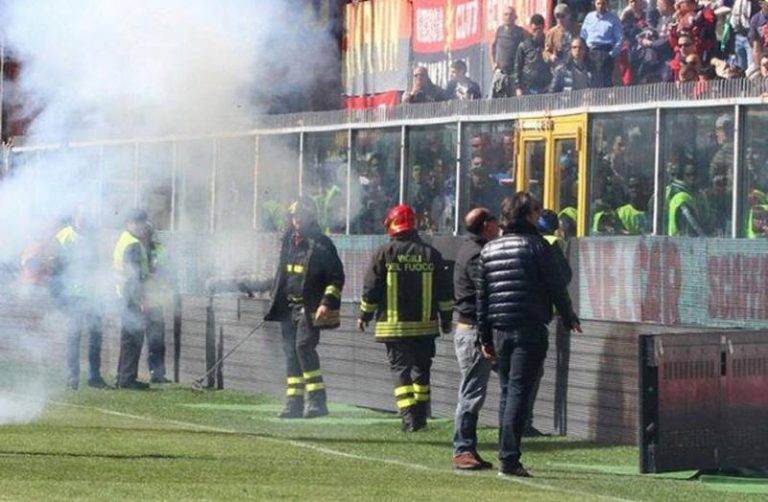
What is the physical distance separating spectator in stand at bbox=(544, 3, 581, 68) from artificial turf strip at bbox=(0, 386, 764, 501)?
442cm

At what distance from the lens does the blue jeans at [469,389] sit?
14.1m

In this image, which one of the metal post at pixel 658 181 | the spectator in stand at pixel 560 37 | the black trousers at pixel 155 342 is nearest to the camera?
the metal post at pixel 658 181

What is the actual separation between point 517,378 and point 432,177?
24.3 ft

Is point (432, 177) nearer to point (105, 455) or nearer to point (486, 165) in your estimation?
point (486, 165)

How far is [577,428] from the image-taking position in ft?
54.3

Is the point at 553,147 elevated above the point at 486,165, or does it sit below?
above

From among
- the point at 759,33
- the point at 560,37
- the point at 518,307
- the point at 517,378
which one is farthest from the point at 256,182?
the point at 517,378

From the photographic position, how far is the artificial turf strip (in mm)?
12305

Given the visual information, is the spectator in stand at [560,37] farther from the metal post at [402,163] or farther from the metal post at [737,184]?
the metal post at [737,184]

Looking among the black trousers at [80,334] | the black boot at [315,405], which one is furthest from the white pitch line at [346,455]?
the black trousers at [80,334]

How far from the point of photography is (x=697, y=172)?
16.9 metres

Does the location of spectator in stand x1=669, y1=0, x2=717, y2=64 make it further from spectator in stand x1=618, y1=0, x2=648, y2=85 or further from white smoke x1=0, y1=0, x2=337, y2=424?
white smoke x1=0, y1=0, x2=337, y2=424

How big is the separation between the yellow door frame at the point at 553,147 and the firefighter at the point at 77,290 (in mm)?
5475

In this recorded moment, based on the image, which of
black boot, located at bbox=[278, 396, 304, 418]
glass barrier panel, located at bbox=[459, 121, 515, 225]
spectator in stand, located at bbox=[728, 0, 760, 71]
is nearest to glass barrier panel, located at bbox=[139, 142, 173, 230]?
glass barrier panel, located at bbox=[459, 121, 515, 225]
